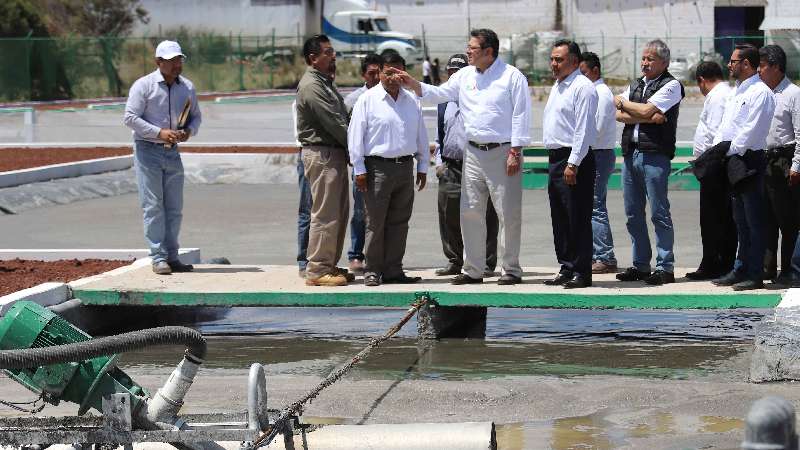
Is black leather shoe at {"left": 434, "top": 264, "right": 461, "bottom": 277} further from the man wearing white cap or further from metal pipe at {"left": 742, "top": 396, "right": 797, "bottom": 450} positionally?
metal pipe at {"left": 742, "top": 396, "right": 797, "bottom": 450}

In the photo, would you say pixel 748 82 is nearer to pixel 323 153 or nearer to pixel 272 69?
pixel 323 153

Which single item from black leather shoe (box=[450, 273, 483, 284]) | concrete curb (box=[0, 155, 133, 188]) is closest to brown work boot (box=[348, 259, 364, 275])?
black leather shoe (box=[450, 273, 483, 284])

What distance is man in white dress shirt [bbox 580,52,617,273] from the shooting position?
11148 millimetres

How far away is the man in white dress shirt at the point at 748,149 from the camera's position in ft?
31.2

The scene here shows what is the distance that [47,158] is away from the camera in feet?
77.2

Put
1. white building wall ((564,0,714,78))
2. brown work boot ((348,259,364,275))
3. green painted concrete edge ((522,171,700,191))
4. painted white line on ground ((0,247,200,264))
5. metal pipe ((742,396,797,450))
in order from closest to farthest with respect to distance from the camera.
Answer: metal pipe ((742,396,797,450)), brown work boot ((348,259,364,275)), painted white line on ground ((0,247,200,264)), green painted concrete edge ((522,171,700,191)), white building wall ((564,0,714,78))

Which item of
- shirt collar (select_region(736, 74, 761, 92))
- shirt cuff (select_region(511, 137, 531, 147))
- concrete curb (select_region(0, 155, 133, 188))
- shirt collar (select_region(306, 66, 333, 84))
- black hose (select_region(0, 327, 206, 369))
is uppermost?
shirt collar (select_region(306, 66, 333, 84))

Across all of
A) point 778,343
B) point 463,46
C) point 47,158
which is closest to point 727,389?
point 778,343

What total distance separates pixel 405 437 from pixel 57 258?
268 inches

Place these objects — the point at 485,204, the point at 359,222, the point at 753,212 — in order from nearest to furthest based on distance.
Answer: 1. the point at 753,212
2. the point at 485,204
3. the point at 359,222

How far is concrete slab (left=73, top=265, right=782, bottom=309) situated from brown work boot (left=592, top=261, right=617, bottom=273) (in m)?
0.15

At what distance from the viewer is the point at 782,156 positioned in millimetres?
10008

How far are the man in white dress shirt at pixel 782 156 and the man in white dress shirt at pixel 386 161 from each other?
243 cm

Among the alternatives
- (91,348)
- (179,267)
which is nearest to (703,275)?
(179,267)
